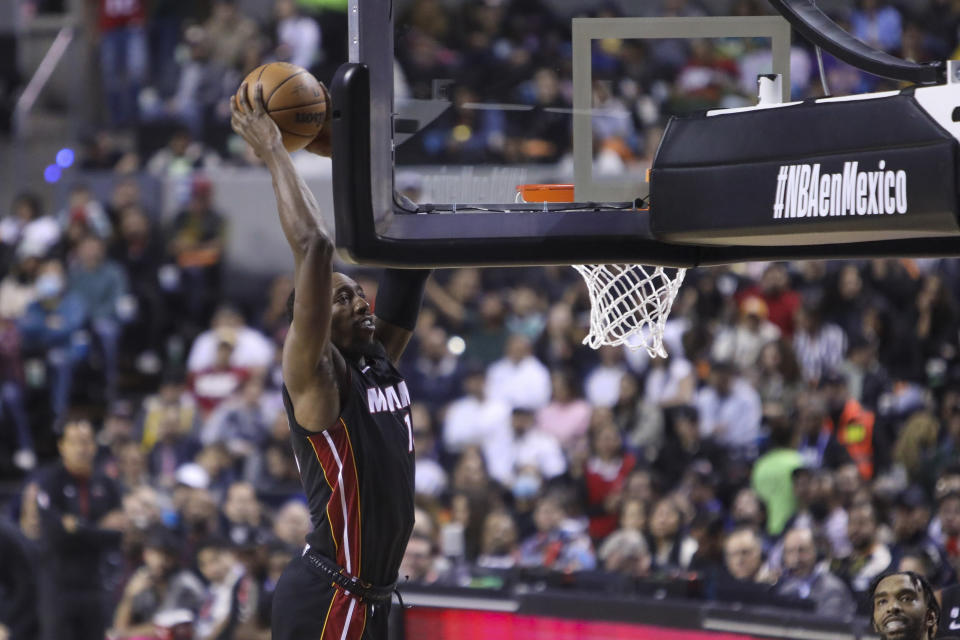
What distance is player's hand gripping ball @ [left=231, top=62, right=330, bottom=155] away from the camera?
4.76 meters

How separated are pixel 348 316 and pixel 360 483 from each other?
1.86ft

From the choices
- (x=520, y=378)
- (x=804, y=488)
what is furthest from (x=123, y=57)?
(x=804, y=488)

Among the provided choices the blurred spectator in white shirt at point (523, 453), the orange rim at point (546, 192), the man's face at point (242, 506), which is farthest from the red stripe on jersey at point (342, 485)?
the blurred spectator in white shirt at point (523, 453)

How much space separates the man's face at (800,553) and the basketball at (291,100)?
4.12 metres

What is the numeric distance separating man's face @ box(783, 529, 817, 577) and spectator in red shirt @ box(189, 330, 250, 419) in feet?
18.3

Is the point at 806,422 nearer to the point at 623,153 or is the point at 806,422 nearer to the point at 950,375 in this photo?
the point at 950,375

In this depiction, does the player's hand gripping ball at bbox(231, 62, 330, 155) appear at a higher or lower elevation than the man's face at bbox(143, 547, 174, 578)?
higher

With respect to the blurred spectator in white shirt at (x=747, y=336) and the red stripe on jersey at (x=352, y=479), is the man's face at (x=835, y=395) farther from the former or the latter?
the red stripe on jersey at (x=352, y=479)

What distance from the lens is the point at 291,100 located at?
4.84 meters

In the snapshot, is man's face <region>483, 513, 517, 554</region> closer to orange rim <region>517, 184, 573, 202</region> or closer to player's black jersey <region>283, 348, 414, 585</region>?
player's black jersey <region>283, 348, 414, 585</region>

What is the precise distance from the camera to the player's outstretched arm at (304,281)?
4582 mm

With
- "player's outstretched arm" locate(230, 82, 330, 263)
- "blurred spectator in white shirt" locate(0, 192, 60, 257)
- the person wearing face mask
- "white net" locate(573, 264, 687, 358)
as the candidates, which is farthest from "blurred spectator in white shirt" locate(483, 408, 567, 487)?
"player's outstretched arm" locate(230, 82, 330, 263)

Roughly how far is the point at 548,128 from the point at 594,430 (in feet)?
17.3

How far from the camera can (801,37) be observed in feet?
16.0
